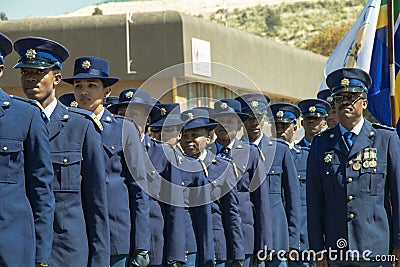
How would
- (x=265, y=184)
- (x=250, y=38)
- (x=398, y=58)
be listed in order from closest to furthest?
(x=265, y=184)
(x=398, y=58)
(x=250, y=38)

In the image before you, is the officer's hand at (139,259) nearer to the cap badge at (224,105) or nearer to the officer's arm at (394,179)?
the officer's arm at (394,179)

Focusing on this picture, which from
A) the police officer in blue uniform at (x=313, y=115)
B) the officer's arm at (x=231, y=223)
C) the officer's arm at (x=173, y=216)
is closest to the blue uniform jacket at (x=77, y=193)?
the officer's arm at (x=173, y=216)

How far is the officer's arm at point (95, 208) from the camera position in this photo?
20.8ft

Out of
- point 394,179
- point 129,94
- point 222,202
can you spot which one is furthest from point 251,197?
point 394,179

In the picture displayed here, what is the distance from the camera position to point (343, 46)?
13367mm

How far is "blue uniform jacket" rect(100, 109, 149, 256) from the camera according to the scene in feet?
24.4

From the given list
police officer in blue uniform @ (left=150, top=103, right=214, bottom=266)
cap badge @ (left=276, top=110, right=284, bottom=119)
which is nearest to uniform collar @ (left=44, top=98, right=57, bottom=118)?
police officer in blue uniform @ (left=150, top=103, right=214, bottom=266)

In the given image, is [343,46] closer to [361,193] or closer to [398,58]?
[398,58]

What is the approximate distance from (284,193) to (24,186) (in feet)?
19.1

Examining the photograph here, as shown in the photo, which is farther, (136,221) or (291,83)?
(291,83)

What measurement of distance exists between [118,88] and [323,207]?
17127 millimetres

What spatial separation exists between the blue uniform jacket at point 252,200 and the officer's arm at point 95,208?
3.80 m

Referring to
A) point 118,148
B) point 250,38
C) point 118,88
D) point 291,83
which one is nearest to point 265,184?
point 118,148

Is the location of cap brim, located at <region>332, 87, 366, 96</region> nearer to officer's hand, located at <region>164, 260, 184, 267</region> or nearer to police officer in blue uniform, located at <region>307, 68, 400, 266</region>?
police officer in blue uniform, located at <region>307, 68, 400, 266</region>
